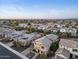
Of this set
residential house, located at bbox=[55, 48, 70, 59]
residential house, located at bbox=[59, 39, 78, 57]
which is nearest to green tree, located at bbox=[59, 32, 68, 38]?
residential house, located at bbox=[59, 39, 78, 57]

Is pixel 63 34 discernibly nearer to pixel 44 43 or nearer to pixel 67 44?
pixel 67 44

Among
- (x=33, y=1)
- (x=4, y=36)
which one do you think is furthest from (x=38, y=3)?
(x=4, y=36)

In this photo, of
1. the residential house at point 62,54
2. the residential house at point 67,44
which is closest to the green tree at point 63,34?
the residential house at point 67,44

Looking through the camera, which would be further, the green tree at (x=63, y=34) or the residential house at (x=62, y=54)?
the green tree at (x=63, y=34)

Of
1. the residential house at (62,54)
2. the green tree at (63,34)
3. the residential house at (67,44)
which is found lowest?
the residential house at (62,54)

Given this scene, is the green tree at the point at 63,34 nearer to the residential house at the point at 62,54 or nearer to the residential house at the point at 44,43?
the residential house at the point at 44,43

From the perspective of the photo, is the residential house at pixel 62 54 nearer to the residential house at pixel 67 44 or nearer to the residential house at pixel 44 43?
A: the residential house at pixel 67 44

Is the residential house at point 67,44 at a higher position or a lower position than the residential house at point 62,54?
higher

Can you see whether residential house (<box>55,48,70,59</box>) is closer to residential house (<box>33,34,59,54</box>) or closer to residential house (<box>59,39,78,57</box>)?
residential house (<box>59,39,78,57</box>)

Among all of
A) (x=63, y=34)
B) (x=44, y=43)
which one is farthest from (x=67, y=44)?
(x=44, y=43)

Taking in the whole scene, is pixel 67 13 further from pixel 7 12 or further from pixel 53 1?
pixel 7 12

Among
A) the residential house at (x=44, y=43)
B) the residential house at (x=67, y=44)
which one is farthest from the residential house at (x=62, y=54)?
the residential house at (x=44, y=43)
